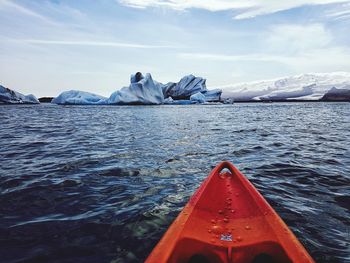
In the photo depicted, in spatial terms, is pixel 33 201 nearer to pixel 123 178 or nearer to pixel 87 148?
pixel 123 178

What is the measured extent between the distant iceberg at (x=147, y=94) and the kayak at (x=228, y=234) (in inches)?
2358

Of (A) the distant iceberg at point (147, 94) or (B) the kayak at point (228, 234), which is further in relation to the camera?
(A) the distant iceberg at point (147, 94)


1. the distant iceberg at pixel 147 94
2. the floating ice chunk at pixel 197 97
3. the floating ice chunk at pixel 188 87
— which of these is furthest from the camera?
the floating ice chunk at pixel 188 87

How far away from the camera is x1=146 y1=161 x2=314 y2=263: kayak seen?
276 cm

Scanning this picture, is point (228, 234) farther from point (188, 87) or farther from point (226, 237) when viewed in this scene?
point (188, 87)

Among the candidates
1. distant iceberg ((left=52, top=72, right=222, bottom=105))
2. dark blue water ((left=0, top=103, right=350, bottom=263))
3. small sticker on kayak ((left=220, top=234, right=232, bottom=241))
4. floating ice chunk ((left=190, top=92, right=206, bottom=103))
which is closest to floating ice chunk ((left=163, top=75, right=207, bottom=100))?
distant iceberg ((left=52, top=72, right=222, bottom=105))

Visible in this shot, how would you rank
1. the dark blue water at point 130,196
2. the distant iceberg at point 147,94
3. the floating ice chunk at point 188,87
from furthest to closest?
the floating ice chunk at point 188,87 < the distant iceberg at point 147,94 < the dark blue water at point 130,196

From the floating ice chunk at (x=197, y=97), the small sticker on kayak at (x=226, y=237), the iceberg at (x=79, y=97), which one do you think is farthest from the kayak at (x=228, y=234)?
the floating ice chunk at (x=197, y=97)

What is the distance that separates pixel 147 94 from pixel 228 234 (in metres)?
64.8

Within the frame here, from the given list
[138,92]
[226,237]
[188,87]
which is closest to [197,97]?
[188,87]

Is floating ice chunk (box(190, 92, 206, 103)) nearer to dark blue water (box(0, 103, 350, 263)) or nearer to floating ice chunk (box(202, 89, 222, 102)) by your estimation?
floating ice chunk (box(202, 89, 222, 102))

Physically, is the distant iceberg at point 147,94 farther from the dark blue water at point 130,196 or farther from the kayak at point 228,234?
the kayak at point 228,234

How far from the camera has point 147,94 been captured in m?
67.0

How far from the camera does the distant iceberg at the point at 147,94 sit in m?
64.9
